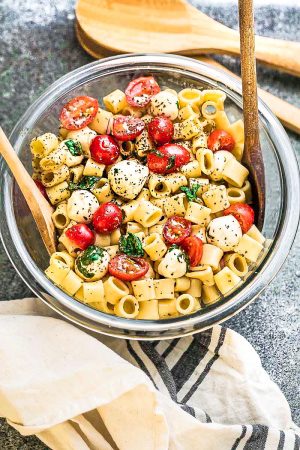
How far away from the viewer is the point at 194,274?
112 cm

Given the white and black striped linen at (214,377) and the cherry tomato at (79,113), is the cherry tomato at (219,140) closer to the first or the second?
the cherry tomato at (79,113)

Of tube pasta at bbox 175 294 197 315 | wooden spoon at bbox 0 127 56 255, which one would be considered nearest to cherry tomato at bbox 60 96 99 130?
wooden spoon at bbox 0 127 56 255

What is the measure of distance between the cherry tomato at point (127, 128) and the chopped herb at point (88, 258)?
19 cm

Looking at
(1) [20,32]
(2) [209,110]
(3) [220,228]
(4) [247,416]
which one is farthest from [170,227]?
(1) [20,32]

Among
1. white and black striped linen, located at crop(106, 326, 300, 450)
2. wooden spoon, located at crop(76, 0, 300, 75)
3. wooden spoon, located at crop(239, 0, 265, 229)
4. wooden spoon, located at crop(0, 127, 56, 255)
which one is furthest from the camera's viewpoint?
wooden spoon, located at crop(76, 0, 300, 75)

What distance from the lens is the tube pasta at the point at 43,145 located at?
1.17 meters

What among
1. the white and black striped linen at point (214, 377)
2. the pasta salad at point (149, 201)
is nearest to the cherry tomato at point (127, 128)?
the pasta salad at point (149, 201)

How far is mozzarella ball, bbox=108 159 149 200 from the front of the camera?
114 centimetres

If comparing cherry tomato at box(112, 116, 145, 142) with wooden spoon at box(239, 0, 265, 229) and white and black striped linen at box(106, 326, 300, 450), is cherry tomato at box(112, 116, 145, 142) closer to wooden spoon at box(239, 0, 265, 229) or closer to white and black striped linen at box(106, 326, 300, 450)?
wooden spoon at box(239, 0, 265, 229)

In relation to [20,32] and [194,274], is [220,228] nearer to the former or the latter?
[194,274]

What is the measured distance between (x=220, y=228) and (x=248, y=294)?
111mm

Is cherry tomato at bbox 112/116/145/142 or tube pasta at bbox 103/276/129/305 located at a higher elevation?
cherry tomato at bbox 112/116/145/142

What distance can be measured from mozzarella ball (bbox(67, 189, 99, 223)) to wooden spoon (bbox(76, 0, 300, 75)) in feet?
1.13

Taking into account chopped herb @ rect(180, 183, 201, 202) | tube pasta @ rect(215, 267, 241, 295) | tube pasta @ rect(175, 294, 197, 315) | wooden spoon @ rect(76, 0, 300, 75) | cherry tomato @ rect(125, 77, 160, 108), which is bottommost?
tube pasta @ rect(175, 294, 197, 315)
